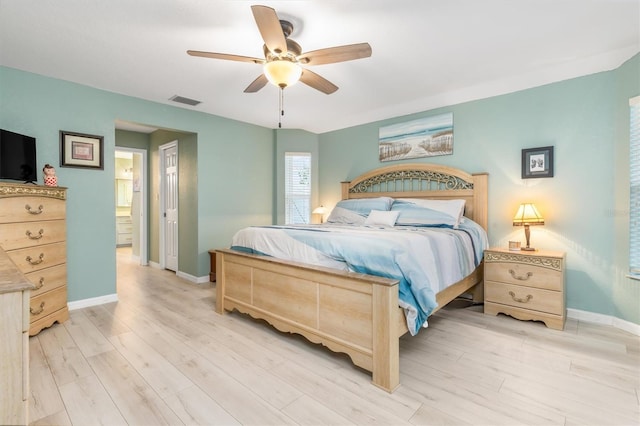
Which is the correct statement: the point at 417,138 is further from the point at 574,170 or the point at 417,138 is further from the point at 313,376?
the point at 313,376

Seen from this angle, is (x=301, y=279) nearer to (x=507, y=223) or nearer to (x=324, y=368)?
(x=324, y=368)

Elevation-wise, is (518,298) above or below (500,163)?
below

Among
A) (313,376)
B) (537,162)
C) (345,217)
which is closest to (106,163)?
(345,217)

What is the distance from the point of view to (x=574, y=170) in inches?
119

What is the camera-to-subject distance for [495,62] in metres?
2.96

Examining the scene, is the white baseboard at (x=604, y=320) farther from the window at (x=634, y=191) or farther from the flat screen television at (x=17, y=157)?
the flat screen television at (x=17, y=157)

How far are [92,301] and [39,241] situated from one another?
1070 millimetres

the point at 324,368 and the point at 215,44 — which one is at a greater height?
the point at 215,44

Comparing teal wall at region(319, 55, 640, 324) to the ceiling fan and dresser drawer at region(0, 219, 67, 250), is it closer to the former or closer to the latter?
the ceiling fan

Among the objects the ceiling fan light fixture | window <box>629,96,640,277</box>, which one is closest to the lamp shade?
window <box>629,96,640,277</box>

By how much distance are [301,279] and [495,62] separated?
2740 millimetres

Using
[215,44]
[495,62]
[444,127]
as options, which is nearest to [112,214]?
[215,44]

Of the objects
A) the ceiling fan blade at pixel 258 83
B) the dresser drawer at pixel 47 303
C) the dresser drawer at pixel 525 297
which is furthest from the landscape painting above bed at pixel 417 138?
the dresser drawer at pixel 47 303

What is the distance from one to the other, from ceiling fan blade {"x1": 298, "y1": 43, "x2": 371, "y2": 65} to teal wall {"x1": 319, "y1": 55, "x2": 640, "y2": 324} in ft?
7.27
